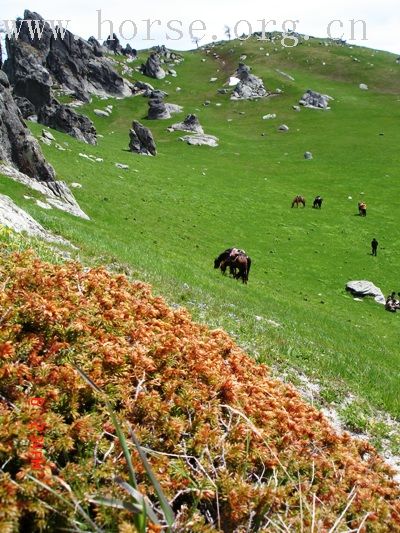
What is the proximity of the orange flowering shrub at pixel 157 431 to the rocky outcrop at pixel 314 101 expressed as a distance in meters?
139

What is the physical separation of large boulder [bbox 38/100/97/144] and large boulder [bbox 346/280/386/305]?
2127 inches

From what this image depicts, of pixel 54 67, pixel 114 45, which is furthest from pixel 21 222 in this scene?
pixel 114 45

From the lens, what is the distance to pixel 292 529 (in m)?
4.10

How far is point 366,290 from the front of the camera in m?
41.8

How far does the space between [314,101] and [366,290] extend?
107 meters

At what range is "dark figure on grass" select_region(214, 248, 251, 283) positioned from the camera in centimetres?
3562

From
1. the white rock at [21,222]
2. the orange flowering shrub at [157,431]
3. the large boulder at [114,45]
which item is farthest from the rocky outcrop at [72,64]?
the orange flowering shrub at [157,431]

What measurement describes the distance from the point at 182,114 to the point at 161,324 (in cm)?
12732

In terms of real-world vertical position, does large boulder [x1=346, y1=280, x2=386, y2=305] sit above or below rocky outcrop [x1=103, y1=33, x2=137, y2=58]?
below

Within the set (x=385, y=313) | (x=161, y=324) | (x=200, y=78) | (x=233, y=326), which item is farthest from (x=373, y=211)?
(x=200, y=78)

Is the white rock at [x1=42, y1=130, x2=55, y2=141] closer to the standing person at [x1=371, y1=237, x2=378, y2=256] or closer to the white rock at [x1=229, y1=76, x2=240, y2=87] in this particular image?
the standing person at [x1=371, y1=237, x2=378, y2=256]

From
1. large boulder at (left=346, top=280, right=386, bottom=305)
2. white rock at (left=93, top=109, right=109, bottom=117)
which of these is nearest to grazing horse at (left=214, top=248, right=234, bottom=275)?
large boulder at (left=346, top=280, right=386, bottom=305)

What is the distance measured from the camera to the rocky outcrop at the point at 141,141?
83.8m

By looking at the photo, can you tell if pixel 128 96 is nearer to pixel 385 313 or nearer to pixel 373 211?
pixel 373 211
